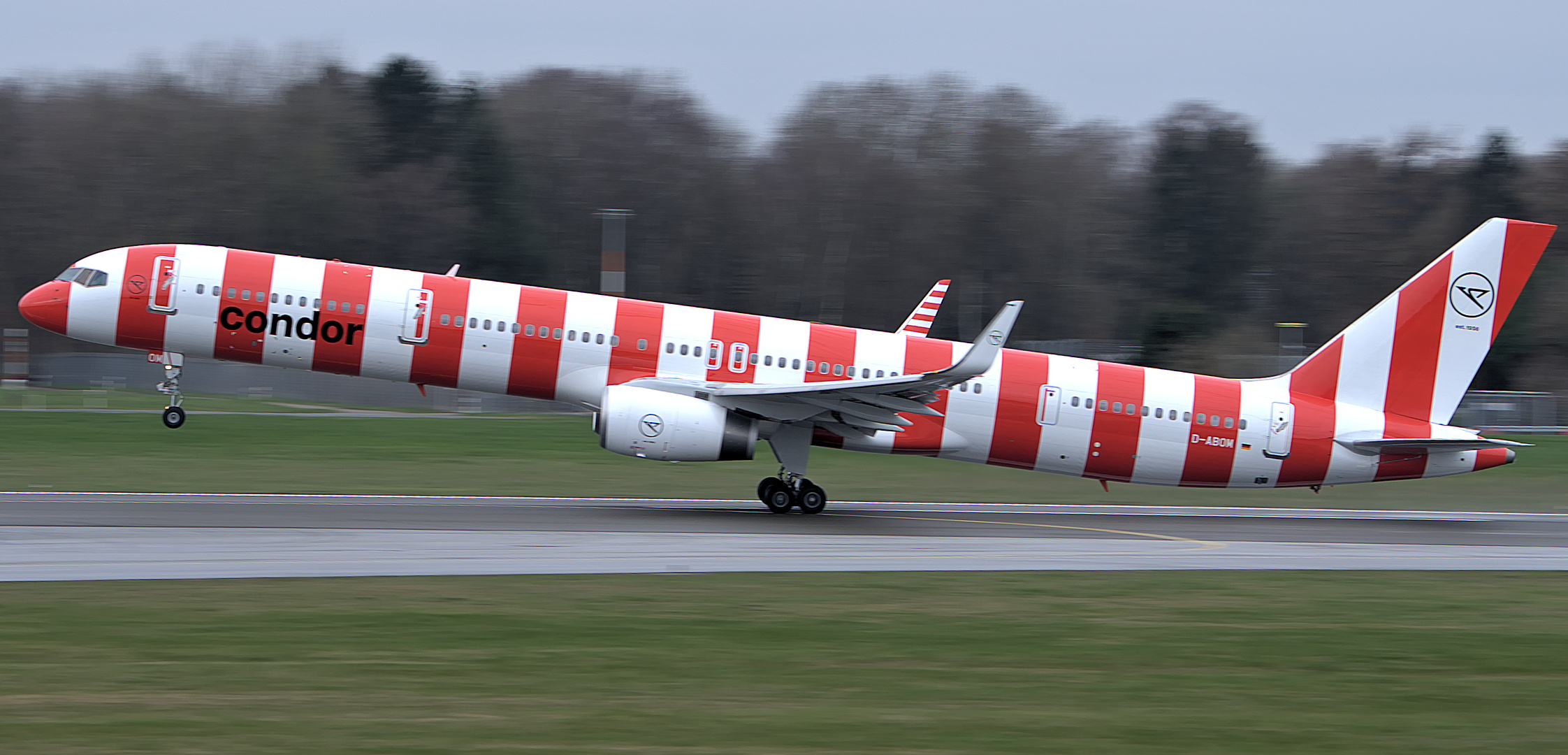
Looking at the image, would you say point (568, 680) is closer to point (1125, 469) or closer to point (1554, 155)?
point (1125, 469)

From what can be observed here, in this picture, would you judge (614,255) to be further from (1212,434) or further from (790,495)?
(1212,434)

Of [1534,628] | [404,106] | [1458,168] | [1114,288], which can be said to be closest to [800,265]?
[1114,288]

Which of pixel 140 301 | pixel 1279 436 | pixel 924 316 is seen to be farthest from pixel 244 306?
pixel 1279 436

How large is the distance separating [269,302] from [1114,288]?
201 ft

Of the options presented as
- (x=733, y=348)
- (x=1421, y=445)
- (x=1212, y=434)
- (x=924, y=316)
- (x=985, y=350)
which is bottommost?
(x=1212, y=434)

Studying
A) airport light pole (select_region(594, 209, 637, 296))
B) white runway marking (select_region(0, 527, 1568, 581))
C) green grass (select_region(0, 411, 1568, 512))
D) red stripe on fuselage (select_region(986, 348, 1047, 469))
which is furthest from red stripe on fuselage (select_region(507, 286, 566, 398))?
airport light pole (select_region(594, 209, 637, 296))

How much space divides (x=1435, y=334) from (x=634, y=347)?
1460 centimetres

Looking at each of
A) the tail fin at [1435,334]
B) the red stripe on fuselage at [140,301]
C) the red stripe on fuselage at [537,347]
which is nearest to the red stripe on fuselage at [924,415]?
the red stripe on fuselage at [537,347]

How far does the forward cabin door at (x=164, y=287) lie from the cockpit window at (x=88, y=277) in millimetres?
948

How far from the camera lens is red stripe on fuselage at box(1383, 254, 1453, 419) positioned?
2550 centimetres

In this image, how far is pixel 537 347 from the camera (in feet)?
75.6

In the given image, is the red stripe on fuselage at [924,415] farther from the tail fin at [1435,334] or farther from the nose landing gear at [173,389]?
the nose landing gear at [173,389]

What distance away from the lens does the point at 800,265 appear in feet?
238

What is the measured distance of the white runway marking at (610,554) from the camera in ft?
52.4
